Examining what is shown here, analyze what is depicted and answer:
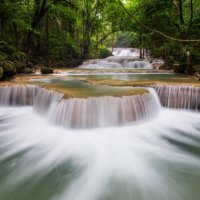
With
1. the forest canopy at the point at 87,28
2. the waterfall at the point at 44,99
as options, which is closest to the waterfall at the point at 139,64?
the forest canopy at the point at 87,28

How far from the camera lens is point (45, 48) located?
17406 millimetres

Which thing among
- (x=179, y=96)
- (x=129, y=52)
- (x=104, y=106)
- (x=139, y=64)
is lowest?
(x=179, y=96)

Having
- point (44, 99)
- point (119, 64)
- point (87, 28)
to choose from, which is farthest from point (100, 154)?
point (87, 28)

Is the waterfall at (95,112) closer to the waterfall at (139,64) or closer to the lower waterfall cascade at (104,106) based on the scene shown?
the lower waterfall cascade at (104,106)

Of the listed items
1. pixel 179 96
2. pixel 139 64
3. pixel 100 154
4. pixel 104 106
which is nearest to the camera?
pixel 100 154

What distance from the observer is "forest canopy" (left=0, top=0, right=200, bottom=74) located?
36.3 ft

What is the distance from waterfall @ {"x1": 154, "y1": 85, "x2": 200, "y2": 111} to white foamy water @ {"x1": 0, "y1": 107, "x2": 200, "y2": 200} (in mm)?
1058

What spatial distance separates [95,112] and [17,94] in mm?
3274

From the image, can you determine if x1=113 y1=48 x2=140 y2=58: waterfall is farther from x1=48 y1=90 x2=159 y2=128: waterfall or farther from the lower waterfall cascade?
x1=48 y1=90 x2=159 y2=128: waterfall

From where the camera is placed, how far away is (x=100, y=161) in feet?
12.3

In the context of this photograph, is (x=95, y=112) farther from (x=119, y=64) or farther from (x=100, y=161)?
(x=119, y=64)

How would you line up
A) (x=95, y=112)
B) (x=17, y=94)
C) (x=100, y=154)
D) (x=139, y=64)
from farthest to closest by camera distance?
(x=139, y=64)
(x=17, y=94)
(x=95, y=112)
(x=100, y=154)

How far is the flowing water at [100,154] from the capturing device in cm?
295

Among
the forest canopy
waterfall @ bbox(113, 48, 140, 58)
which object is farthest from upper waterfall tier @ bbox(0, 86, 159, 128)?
waterfall @ bbox(113, 48, 140, 58)
